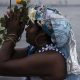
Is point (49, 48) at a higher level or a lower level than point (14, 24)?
lower

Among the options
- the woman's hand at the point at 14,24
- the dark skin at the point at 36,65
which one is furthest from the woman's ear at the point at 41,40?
the woman's hand at the point at 14,24

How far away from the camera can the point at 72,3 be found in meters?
18.1

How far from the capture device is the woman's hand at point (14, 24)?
3219mm

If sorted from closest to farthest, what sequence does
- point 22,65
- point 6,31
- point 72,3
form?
point 22,65 < point 6,31 < point 72,3

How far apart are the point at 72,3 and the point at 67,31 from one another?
1512 cm

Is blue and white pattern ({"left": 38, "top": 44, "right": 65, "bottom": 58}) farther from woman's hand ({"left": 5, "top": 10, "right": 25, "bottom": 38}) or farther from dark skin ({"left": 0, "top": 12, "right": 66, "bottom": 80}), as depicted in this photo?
woman's hand ({"left": 5, "top": 10, "right": 25, "bottom": 38})

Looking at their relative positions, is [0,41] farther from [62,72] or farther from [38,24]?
[62,72]

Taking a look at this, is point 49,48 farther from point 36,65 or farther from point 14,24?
point 14,24

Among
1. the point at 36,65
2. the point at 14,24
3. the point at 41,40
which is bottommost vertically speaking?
the point at 36,65

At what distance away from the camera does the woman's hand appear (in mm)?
3219

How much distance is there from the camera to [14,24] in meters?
3.22

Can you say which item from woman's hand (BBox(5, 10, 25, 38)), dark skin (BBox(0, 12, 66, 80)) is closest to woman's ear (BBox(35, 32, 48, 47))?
dark skin (BBox(0, 12, 66, 80))

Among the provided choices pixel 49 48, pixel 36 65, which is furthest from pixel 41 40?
pixel 36 65

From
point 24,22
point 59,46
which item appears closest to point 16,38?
point 24,22
